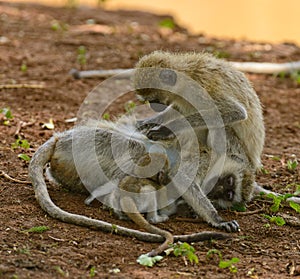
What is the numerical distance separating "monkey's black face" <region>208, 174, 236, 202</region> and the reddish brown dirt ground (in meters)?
0.15

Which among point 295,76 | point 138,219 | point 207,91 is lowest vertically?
point 138,219

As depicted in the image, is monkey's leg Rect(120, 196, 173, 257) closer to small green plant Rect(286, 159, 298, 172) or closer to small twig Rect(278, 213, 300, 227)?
small twig Rect(278, 213, 300, 227)

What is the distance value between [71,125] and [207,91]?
170cm

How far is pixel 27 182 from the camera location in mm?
5504

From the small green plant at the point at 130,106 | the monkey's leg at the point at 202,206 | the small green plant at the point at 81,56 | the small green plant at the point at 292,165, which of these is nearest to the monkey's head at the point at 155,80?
the monkey's leg at the point at 202,206

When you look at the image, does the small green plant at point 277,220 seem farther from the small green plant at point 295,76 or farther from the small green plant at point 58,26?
the small green plant at point 58,26

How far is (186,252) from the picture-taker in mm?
4441

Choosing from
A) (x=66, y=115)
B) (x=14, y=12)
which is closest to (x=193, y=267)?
(x=66, y=115)

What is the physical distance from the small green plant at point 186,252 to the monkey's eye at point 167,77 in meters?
1.78

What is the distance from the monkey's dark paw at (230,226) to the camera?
5039mm

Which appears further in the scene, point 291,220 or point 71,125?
point 71,125

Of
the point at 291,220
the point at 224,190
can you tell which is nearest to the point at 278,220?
the point at 291,220

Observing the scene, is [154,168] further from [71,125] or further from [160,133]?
[71,125]

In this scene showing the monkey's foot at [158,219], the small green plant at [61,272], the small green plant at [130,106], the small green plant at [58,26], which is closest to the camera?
the small green plant at [61,272]
